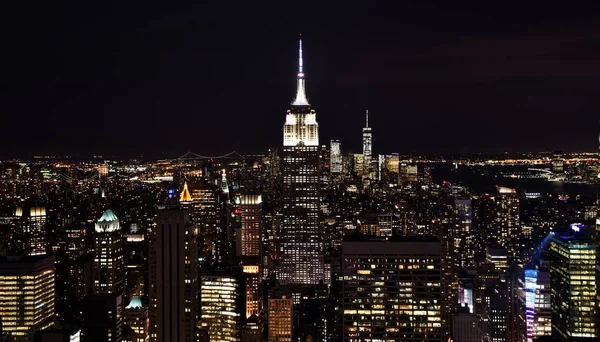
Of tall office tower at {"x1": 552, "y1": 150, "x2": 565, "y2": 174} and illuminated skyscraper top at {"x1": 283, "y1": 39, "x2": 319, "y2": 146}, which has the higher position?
illuminated skyscraper top at {"x1": 283, "y1": 39, "x2": 319, "y2": 146}

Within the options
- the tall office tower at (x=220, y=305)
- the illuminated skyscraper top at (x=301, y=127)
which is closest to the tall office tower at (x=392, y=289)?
the tall office tower at (x=220, y=305)

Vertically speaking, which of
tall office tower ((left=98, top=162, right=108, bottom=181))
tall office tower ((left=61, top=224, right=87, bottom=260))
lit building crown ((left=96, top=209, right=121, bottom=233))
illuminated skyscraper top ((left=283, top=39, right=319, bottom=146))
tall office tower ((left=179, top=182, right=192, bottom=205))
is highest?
illuminated skyscraper top ((left=283, top=39, right=319, bottom=146))

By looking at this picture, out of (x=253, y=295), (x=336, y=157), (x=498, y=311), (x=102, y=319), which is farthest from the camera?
(x=336, y=157)

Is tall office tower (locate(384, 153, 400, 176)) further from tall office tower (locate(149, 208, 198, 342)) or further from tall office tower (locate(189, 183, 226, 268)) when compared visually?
tall office tower (locate(149, 208, 198, 342))

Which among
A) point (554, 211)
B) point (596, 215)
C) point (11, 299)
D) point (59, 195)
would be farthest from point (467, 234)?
point (11, 299)

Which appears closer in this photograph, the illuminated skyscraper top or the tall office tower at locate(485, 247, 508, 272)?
the tall office tower at locate(485, 247, 508, 272)

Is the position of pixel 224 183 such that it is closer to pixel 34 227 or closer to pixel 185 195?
pixel 185 195

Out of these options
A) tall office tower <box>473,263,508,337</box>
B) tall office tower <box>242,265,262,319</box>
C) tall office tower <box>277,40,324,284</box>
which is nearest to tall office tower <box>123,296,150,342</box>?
tall office tower <box>242,265,262,319</box>

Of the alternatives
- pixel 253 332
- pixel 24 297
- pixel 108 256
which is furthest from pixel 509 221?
pixel 24 297
